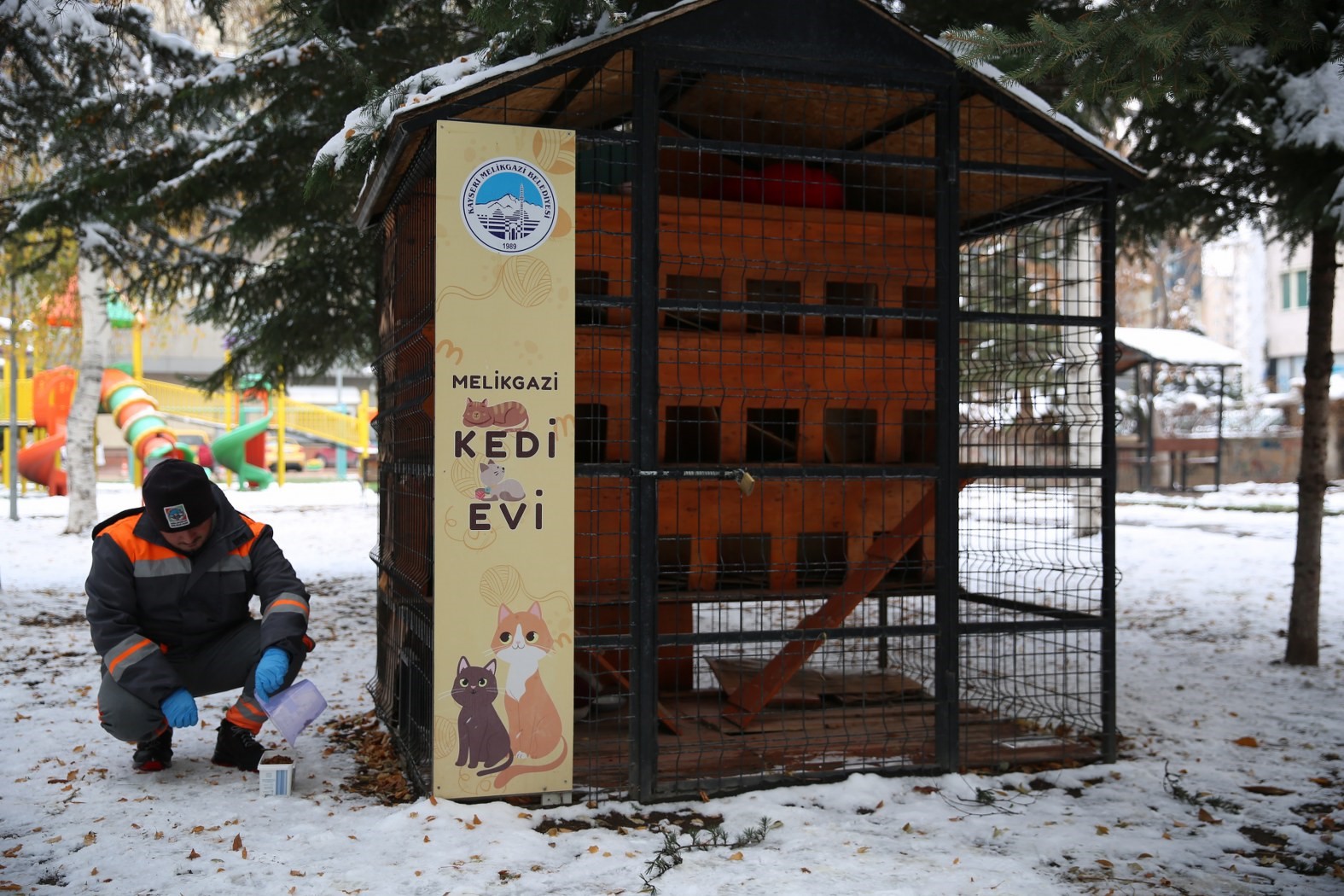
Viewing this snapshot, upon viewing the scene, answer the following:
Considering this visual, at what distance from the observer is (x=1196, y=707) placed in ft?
21.4

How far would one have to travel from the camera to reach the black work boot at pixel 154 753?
197 inches

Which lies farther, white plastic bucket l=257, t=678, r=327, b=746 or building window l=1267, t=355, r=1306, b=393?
building window l=1267, t=355, r=1306, b=393

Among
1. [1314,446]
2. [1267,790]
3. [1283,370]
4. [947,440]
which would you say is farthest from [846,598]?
[1283,370]

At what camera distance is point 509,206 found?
451cm

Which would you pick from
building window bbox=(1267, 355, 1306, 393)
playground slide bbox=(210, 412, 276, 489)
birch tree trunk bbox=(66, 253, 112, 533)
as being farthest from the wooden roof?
building window bbox=(1267, 355, 1306, 393)

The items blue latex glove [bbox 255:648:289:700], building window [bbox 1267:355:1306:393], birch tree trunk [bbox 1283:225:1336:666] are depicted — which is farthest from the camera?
building window [bbox 1267:355:1306:393]

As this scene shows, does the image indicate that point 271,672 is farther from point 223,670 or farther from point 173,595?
point 173,595

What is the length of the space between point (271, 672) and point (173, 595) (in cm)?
59

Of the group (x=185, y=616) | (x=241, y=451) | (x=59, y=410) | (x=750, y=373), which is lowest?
(x=185, y=616)

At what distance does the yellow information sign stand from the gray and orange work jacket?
972mm

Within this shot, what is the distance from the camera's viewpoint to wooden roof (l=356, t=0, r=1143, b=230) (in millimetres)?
4676

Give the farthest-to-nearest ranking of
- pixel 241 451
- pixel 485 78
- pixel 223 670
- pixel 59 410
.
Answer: pixel 241 451 < pixel 59 410 < pixel 223 670 < pixel 485 78

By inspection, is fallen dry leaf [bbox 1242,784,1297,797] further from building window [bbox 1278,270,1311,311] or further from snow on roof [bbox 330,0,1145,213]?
building window [bbox 1278,270,1311,311]

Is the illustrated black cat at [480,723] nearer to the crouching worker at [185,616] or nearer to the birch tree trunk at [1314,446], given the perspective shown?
the crouching worker at [185,616]
